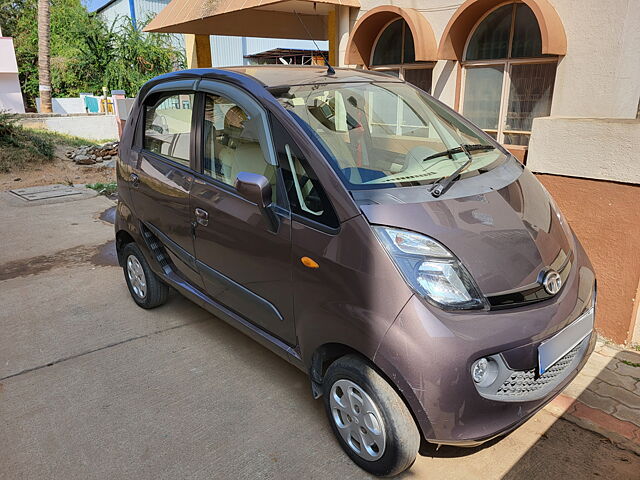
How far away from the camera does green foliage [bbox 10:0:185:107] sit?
2453cm

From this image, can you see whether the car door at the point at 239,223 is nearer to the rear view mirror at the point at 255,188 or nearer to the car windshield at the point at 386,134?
the rear view mirror at the point at 255,188

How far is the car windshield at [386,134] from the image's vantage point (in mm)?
2510

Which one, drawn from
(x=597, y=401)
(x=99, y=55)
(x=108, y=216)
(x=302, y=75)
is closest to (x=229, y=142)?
(x=302, y=75)

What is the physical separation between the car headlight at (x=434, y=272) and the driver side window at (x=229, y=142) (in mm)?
908

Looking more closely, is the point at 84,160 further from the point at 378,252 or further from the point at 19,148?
the point at 378,252

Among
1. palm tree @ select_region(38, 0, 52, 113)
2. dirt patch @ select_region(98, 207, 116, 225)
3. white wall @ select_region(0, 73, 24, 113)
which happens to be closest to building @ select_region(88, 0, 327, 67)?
white wall @ select_region(0, 73, 24, 113)

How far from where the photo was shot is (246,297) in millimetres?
2898

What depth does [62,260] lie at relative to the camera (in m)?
5.51

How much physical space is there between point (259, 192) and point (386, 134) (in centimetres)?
101

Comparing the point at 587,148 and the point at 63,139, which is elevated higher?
the point at 587,148

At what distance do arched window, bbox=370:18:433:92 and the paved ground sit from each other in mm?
3828

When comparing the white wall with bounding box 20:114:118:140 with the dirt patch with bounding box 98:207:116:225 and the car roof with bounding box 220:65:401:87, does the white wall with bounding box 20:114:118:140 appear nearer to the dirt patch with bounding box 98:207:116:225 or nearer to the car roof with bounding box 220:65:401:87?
the dirt patch with bounding box 98:207:116:225

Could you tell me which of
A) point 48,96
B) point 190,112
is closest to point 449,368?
point 190,112

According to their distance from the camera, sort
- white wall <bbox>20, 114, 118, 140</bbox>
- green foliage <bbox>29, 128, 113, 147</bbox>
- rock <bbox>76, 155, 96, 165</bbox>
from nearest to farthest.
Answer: rock <bbox>76, 155, 96, 165</bbox> < green foliage <bbox>29, 128, 113, 147</bbox> < white wall <bbox>20, 114, 118, 140</bbox>
